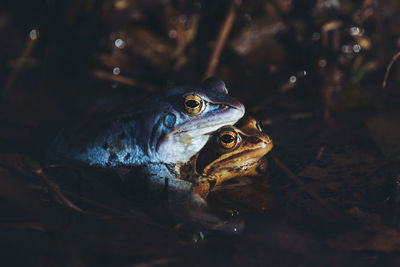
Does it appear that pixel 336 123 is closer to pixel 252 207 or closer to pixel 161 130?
pixel 252 207

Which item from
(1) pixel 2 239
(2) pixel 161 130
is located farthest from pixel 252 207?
(1) pixel 2 239

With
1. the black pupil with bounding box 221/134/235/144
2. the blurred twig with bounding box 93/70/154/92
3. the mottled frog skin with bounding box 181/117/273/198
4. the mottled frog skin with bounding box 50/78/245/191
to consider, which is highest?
the blurred twig with bounding box 93/70/154/92

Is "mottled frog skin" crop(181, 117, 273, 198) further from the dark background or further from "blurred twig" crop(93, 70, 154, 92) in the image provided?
"blurred twig" crop(93, 70, 154, 92)

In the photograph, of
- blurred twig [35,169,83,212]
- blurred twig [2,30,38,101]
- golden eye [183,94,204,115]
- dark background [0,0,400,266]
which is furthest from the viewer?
blurred twig [2,30,38,101]

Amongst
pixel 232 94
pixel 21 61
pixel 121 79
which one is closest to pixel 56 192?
pixel 121 79

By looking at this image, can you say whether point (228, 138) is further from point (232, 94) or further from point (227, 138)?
point (232, 94)

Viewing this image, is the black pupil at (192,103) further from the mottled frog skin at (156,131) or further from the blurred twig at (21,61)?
the blurred twig at (21,61)

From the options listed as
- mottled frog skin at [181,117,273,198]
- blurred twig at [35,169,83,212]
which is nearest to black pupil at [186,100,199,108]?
mottled frog skin at [181,117,273,198]

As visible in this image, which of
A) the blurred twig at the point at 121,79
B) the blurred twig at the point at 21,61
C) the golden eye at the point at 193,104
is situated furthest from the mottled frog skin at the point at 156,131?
the blurred twig at the point at 21,61
